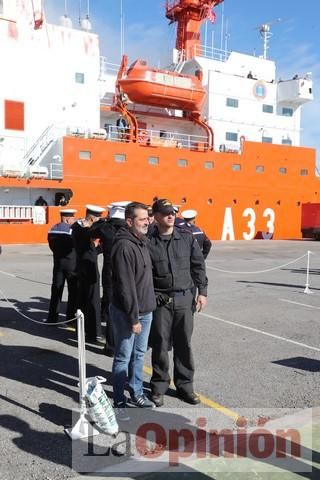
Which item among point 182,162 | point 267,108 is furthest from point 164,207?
point 267,108

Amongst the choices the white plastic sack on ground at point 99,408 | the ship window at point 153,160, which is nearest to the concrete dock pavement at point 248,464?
the white plastic sack on ground at point 99,408

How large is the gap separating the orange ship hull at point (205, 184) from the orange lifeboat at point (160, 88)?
224 cm

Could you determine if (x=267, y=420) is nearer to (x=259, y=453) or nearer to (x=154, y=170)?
(x=259, y=453)

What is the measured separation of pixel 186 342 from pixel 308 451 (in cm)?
140

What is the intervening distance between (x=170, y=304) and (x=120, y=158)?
57.6 ft

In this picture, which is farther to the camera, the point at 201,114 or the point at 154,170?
Answer: the point at 201,114

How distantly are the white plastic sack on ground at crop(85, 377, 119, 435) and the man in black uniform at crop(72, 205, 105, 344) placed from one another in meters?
2.68

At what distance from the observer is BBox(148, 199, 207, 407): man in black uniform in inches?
166

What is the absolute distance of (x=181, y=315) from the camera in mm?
4301

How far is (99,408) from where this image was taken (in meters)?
3.39

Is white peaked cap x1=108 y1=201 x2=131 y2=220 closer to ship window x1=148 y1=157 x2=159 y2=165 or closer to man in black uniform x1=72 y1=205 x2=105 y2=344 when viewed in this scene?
man in black uniform x1=72 y1=205 x2=105 y2=344

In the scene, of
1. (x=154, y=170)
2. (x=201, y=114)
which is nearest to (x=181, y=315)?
(x=154, y=170)

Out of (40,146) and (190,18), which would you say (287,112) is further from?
(40,146)

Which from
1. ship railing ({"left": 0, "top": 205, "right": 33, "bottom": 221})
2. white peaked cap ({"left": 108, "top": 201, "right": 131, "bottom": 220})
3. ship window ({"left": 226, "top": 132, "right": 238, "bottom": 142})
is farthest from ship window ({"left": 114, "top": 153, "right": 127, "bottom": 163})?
white peaked cap ({"left": 108, "top": 201, "right": 131, "bottom": 220})
